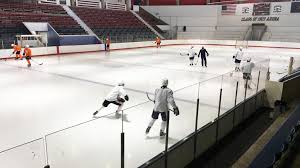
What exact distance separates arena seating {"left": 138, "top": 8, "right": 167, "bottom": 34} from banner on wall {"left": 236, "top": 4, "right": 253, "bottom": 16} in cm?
916

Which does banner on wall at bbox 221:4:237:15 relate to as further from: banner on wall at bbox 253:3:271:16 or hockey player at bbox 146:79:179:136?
hockey player at bbox 146:79:179:136

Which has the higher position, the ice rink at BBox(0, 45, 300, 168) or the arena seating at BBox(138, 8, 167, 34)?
the arena seating at BBox(138, 8, 167, 34)

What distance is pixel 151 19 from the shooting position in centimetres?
3284

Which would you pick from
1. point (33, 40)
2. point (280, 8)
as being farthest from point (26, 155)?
point (280, 8)

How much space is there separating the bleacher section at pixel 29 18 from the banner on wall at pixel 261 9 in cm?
1922

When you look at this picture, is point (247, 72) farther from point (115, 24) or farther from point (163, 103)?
point (115, 24)

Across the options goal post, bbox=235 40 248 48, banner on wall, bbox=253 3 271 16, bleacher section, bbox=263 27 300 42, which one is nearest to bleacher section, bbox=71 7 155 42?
goal post, bbox=235 40 248 48

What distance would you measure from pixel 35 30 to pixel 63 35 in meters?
2.11

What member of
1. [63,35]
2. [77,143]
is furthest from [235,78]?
[63,35]

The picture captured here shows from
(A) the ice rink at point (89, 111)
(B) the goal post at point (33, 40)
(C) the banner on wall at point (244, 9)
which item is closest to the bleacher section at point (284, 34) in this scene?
(C) the banner on wall at point (244, 9)

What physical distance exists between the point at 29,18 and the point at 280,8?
24643 mm

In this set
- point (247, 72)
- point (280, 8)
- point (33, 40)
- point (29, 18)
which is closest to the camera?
point (247, 72)

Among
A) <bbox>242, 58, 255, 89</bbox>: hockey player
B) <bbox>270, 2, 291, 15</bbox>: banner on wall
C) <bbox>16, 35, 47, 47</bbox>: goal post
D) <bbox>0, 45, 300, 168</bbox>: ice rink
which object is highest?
<bbox>270, 2, 291, 15</bbox>: banner on wall

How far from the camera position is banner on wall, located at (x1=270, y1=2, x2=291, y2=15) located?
2730cm
